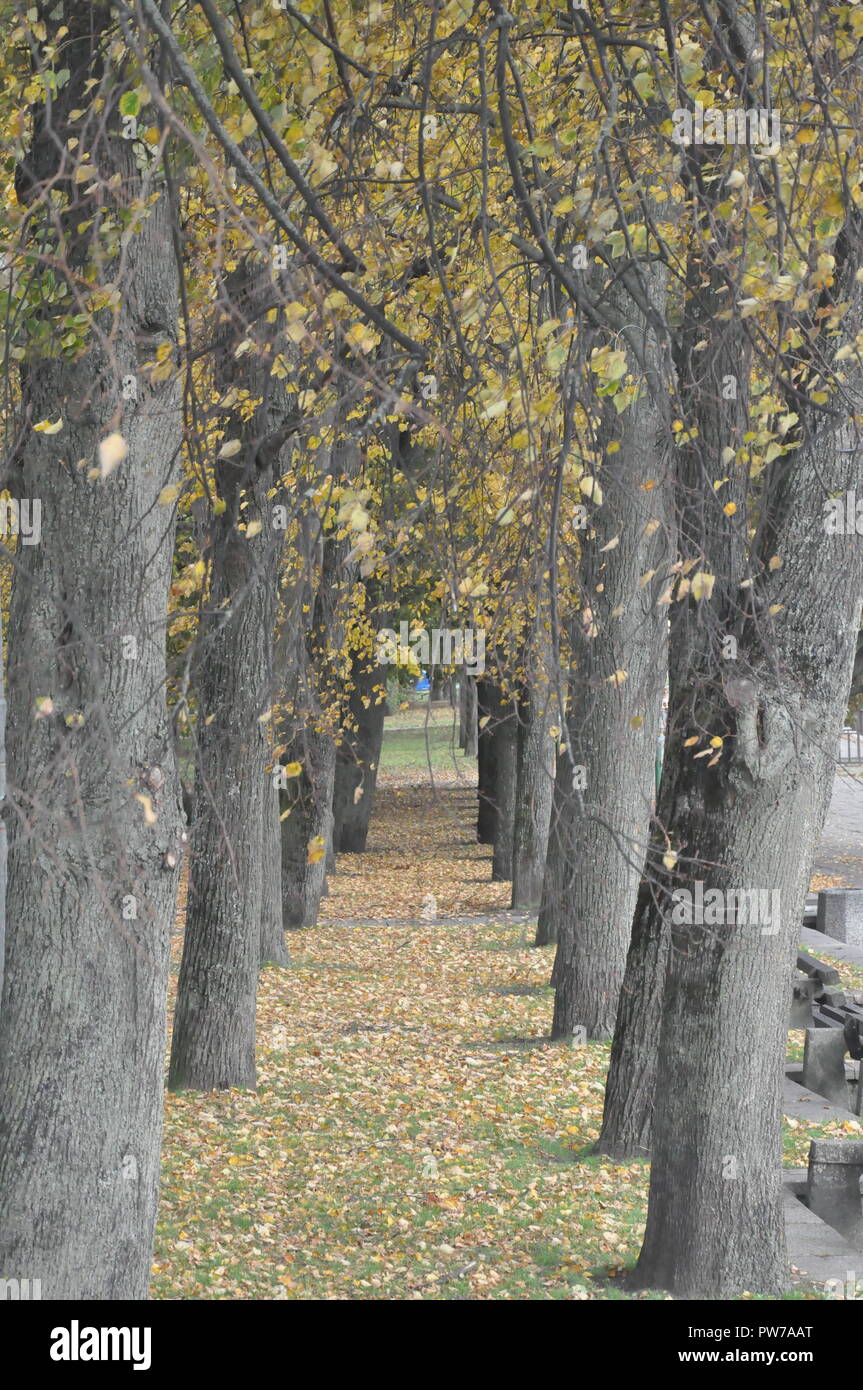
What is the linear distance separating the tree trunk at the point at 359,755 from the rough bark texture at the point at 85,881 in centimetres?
1658

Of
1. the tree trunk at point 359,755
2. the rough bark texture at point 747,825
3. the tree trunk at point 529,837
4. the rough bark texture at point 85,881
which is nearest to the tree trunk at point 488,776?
the tree trunk at point 359,755

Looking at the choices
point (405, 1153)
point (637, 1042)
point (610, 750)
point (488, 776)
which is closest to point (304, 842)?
point (610, 750)

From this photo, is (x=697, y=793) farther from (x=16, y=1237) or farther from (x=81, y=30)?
(x=81, y=30)

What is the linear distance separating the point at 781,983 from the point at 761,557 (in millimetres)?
1769

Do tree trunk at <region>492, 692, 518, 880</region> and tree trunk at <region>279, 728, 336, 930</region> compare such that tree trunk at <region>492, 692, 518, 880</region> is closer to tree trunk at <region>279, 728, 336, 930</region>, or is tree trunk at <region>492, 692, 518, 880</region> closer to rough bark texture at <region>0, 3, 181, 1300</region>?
tree trunk at <region>279, 728, 336, 930</region>

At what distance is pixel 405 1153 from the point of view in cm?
860

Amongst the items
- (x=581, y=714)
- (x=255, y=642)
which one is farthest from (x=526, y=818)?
(x=255, y=642)

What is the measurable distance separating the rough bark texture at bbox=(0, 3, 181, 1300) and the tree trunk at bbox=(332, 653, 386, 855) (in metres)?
16.6

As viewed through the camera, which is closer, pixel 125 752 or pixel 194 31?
pixel 125 752

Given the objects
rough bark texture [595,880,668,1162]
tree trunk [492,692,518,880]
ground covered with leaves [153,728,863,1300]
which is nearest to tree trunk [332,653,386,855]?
tree trunk [492,692,518,880]

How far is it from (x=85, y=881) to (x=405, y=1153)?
15.3ft

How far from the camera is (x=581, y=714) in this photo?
10898 millimetres

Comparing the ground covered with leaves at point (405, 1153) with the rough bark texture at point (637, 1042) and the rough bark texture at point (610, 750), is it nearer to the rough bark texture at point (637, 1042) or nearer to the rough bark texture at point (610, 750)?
the rough bark texture at point (637, 1042)

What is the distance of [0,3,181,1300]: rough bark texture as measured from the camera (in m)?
4.54
